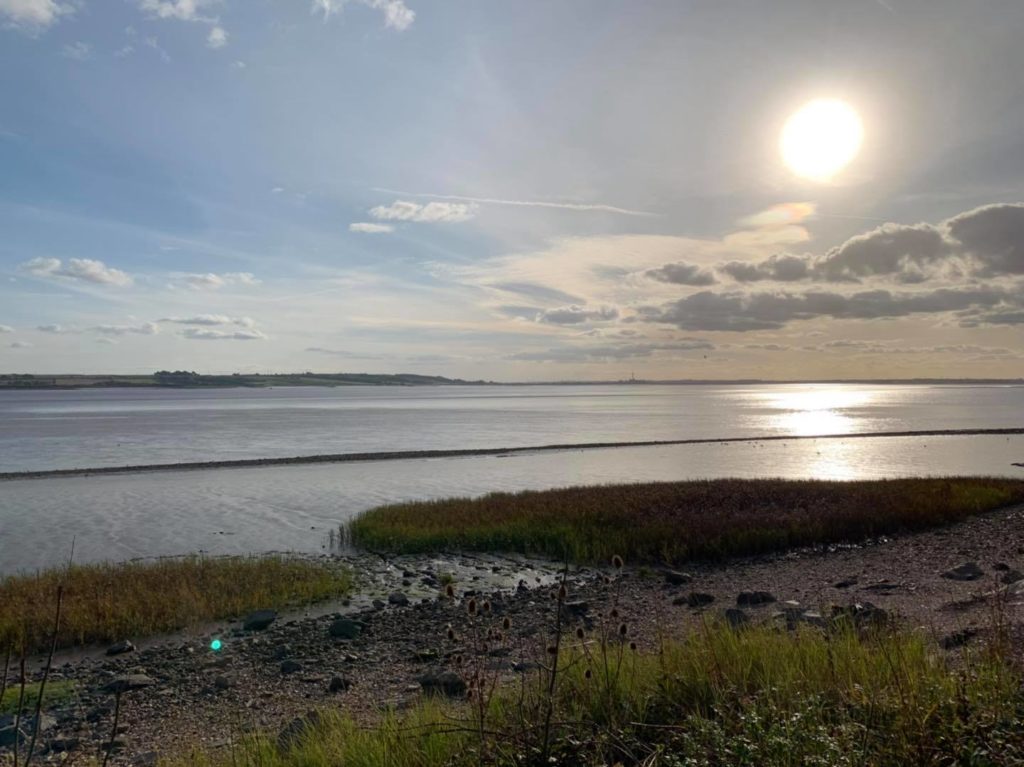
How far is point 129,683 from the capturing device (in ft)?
37.0

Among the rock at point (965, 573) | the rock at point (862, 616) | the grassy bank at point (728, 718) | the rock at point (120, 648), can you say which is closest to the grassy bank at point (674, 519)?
the rock at point (965, 573)

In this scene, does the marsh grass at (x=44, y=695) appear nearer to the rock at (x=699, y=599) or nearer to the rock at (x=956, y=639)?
the rock at (x=699, y=599)

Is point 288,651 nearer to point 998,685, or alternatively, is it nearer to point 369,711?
point 369,711

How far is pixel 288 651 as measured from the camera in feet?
42.5

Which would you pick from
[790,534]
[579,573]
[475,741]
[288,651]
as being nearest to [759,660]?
[475,741]

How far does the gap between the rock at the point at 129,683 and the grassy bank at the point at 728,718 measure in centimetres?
465

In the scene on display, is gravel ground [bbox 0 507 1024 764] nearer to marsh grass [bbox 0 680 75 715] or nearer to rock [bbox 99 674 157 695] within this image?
rock [bbox 99 674 157 695]

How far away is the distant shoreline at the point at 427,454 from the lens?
4616 centimetres

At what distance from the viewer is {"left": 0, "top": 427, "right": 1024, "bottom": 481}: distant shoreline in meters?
46.2

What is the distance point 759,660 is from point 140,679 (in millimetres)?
9403

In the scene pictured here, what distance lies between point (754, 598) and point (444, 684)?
7359 mm

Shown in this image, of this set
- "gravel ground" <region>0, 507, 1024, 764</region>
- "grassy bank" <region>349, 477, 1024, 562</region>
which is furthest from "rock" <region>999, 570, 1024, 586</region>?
"grassy bank" <region>349, 477, 1024, 562</region>

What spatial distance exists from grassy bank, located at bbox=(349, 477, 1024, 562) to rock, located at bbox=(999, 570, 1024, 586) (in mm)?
6872

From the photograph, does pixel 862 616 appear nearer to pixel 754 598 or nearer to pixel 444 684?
pixel 754 598
